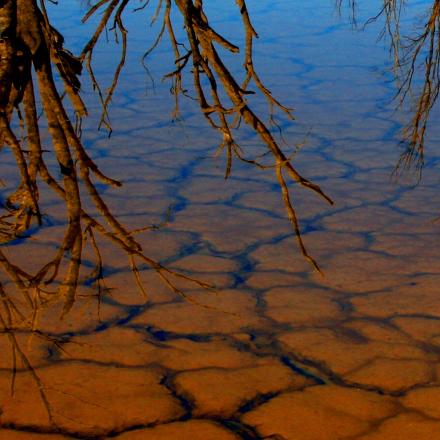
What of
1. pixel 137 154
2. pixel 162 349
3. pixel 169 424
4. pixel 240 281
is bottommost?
pixel 169 424

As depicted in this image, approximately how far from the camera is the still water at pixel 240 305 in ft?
9.20

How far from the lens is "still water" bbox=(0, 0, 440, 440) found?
2.80 meters

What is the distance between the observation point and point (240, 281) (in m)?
4.08

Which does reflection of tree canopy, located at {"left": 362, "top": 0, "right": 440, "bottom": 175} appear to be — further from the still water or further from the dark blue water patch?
the dark blue water patch

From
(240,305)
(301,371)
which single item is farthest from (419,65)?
(301,371)

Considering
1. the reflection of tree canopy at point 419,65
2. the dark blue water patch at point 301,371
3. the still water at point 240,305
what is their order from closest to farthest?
the reflection of tree canopy at point 419,65
the still water at point 240,305
the dark blue water patch at point 301,371

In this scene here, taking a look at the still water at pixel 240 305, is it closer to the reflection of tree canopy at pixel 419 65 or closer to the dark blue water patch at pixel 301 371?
the dark blue water patch at pixel 301 371

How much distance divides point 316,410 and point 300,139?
446 cm

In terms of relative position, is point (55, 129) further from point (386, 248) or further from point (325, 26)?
point (325, 26)

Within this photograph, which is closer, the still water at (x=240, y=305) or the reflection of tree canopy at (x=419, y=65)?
the reflection of tree canopy at (x=419, y=65)

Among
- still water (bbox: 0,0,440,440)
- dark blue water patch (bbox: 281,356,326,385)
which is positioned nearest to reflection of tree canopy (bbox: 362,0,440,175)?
still water (bbox: 0,0,440,440)

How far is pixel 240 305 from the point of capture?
12.4ft

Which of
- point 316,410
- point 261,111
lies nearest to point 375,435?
point 316,410

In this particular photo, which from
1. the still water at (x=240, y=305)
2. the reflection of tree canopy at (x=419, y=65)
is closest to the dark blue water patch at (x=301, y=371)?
the still water at (x=240, y=305)
